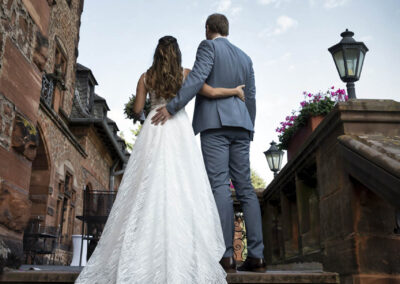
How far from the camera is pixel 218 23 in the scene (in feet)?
11.6

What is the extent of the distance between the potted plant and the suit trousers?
15.2 ft

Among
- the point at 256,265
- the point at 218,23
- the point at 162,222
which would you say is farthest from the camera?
the point at 218,23

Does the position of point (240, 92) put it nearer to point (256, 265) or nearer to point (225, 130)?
point (225, 130)

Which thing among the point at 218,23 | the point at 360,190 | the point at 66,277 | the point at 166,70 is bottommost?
the point at 66,277

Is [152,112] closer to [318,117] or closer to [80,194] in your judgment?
[318,117]

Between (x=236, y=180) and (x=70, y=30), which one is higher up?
(x=70, y=30)

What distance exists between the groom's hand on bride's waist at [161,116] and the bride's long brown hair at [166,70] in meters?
0.16

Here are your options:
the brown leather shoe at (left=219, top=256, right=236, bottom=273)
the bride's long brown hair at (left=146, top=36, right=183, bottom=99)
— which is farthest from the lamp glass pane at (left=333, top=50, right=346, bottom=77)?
the brown leather shoe at (left=219, top=256, right=236, bottom=273)

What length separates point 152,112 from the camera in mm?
3184

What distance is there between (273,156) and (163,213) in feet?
26.8

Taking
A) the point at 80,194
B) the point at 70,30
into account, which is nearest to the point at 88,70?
the point at 70,30

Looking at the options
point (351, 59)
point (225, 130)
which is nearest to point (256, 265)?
point (225, 130)

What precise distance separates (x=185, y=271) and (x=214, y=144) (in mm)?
1082

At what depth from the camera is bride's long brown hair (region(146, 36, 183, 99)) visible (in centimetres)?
314
